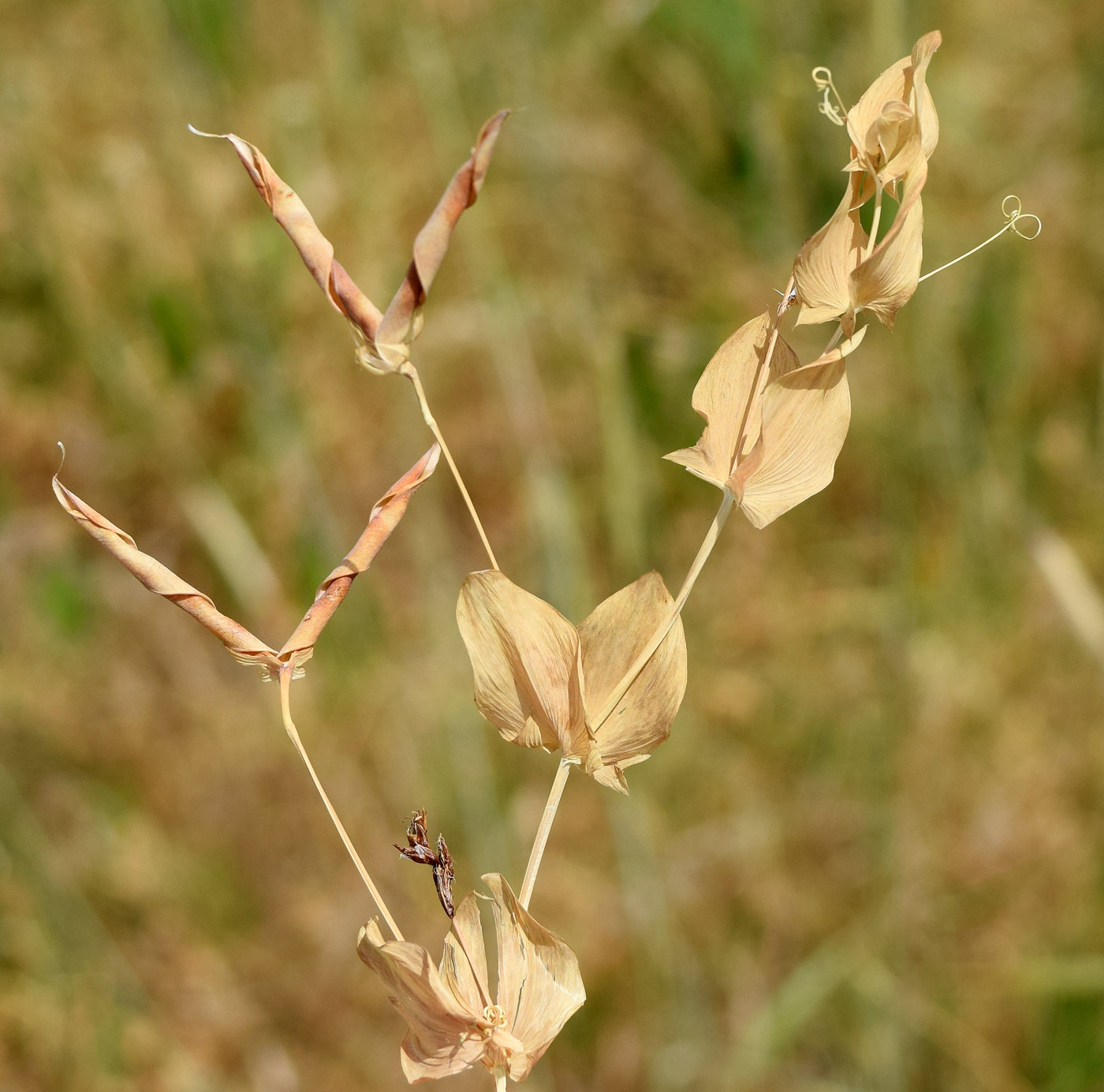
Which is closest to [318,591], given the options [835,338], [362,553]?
[362,553]

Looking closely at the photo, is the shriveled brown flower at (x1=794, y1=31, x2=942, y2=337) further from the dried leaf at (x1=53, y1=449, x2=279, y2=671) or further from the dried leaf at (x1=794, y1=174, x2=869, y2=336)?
the dried leaf at (x1=53, y1=449, x2=279, y2=671)

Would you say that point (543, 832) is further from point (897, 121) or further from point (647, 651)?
point (897, 121)

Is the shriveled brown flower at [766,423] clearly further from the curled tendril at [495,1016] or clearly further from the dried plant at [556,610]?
the curled tendril at [495,1016]

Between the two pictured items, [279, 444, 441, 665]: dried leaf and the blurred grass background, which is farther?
the blurred grass background

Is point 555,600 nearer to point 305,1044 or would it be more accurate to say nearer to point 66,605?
point 66,605

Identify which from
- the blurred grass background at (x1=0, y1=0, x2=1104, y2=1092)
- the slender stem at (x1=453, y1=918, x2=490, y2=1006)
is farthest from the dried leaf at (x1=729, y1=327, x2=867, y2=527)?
the blurred grass background at (x1=0, y1=0, x2=1104, y2=1092)

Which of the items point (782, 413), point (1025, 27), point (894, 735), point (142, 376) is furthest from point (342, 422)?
point (782, 413)

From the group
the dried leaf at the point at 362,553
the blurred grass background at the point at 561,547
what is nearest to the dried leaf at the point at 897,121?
the dried leaf at the point at 362,553

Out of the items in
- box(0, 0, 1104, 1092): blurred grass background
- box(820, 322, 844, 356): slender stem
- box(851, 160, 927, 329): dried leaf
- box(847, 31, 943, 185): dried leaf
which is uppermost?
box(847, 31, 943, 185): dried leaf
